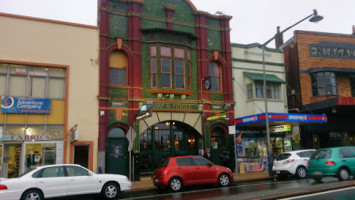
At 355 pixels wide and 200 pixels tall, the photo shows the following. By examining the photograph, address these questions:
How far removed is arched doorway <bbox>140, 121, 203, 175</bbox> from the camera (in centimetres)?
2005

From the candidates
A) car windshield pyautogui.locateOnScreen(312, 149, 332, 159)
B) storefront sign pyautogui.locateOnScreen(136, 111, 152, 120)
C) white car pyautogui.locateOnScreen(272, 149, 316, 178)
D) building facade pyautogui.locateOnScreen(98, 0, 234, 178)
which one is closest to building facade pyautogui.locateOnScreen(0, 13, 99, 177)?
building facade pyautogui.locateOnScreen(98, 0, 234, 178)

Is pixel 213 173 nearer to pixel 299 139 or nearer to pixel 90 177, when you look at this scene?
pixel 90 177

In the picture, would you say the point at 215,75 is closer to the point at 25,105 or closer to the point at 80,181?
the point at 25,105

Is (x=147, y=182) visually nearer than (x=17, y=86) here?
No

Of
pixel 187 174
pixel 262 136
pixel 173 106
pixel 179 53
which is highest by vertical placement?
pixel 179 53

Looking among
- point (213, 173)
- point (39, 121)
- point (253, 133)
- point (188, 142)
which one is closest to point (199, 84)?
point (188, 142)

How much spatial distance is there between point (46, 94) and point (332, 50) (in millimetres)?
21983

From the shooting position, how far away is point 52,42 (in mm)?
18188

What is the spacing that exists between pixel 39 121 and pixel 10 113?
4.78 feet

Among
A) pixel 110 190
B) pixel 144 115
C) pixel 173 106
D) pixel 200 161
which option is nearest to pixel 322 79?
pixel 173 106

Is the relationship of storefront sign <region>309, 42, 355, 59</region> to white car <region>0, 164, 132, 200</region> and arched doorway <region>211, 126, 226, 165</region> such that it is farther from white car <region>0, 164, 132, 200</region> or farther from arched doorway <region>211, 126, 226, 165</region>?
white car <region>0, 164, 132, 200</region>

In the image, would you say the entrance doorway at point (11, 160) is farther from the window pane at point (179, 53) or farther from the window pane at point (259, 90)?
the window pane at point (259, 90)

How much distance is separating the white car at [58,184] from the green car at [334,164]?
27.4 ft

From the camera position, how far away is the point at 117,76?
20016 mm
